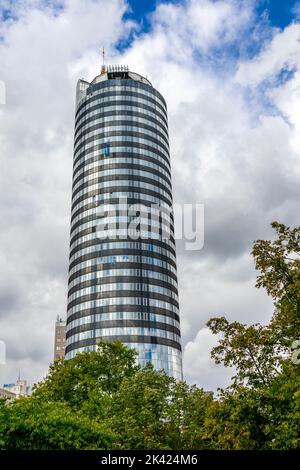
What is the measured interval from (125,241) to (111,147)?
25.1 metres

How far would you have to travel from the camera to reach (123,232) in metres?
103

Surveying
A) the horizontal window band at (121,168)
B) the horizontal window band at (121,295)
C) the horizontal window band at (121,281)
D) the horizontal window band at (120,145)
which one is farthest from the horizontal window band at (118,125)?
the horizontal window band at (121,295)

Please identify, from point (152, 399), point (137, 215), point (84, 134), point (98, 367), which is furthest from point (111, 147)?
point (152, 399)

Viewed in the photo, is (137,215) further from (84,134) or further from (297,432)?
(297,432)

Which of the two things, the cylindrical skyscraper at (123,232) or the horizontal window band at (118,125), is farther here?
the horizontal window band at (118,125)

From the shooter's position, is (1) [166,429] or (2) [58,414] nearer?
(2) [58,414]

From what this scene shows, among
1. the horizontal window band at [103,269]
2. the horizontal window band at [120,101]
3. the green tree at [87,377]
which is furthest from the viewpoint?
the horizontal window band at [120,101]

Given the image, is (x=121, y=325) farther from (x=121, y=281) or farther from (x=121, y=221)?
(x=121, y=221)

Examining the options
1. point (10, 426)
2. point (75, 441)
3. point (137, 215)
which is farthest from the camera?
point (137, 215)

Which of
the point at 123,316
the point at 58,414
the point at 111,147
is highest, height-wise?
the point at 111,147

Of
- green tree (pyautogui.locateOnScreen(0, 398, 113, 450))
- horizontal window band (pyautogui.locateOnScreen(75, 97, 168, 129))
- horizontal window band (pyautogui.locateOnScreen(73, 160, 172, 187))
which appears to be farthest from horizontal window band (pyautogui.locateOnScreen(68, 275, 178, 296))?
green tree (pyautogui.locateOnScreen(0, 398, 113, 450))

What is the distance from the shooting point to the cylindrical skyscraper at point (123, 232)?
9694cm

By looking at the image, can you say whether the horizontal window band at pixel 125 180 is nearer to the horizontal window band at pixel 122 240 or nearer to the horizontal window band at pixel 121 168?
the horizontal window band at pixel 121 168

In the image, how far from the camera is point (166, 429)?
31719 mm
